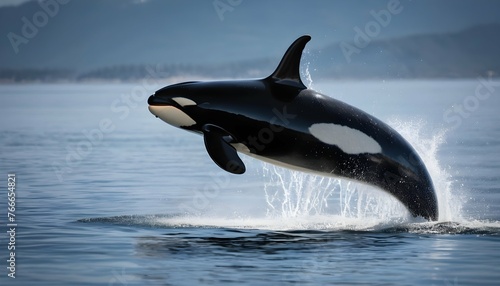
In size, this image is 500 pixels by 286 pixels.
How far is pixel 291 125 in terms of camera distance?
16.5 m

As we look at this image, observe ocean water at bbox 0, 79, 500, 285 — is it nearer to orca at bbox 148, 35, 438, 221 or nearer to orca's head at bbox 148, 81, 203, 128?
orca at bbox 148, 35, 438, 221

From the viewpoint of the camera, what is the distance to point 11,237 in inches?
646

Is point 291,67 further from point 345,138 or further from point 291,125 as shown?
point 345,138

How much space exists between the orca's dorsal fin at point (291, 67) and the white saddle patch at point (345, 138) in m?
0.70

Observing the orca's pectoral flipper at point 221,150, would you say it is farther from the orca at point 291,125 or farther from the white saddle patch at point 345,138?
the white saddle patch at point 345,138

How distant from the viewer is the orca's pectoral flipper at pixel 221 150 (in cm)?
1577

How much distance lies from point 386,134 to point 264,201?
17.7ft

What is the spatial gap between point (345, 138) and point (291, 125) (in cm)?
81

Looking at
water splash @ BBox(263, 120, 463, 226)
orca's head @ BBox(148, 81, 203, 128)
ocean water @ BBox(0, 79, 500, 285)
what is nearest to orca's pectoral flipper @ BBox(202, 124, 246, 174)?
orca's head @ BBox(148, 81, 203, 128)

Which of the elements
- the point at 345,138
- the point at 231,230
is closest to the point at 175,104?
the point at 231,230

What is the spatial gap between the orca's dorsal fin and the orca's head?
1.22 meters

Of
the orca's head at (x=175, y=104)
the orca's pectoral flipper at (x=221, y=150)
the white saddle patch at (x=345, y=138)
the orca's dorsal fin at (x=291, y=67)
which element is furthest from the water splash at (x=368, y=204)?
the orca's head at (x=175, y=104)

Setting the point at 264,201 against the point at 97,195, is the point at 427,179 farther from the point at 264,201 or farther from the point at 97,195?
the point at 97,195

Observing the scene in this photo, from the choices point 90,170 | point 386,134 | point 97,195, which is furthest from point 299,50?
point 90,170
